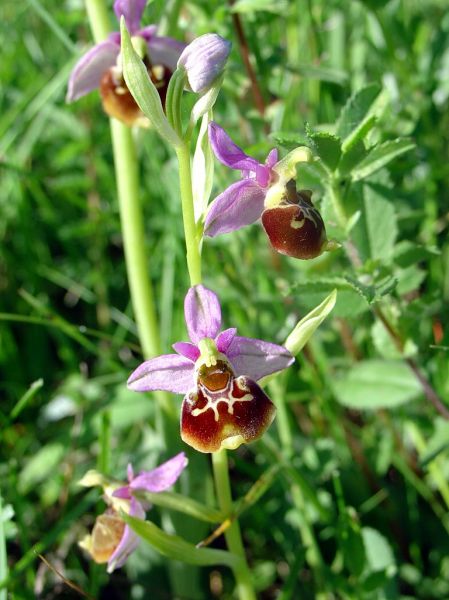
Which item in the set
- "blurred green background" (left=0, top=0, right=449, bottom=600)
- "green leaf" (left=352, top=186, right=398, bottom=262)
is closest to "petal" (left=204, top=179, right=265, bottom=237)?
"blurred green background" (left=0, top=0, right=449, bottom=600)

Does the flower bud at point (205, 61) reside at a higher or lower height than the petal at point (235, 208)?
higher

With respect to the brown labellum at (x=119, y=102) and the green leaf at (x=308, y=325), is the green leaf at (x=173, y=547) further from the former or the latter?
the brown labellum at (x=119, y=102)

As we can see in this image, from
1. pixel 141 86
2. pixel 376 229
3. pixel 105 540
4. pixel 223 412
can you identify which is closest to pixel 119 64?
pixel 141 86

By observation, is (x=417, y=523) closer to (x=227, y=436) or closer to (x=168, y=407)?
(x=168, y=407)

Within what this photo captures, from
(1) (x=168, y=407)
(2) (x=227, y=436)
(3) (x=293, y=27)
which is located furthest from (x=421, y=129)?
(2) (x=227, y=436)

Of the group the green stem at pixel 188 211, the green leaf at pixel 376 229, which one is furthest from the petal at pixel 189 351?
the green leaf at pixel 376 229

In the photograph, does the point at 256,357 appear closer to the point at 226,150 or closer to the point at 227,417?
the point at 227,417

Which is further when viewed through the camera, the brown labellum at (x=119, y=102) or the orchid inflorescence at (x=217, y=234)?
the brown labellum at (x=119, y=102)
